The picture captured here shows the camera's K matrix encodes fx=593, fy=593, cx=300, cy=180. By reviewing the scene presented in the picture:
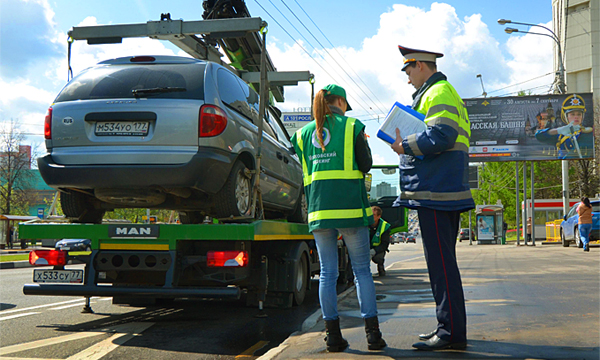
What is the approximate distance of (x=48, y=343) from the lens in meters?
5.17

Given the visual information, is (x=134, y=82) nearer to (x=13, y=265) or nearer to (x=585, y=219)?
(x=13, y=265)

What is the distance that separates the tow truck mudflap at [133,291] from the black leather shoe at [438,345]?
190 centimetres

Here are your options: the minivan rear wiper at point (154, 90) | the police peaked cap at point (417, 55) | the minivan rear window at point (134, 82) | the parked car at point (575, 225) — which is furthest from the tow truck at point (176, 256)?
the parked car at point (575, 225)

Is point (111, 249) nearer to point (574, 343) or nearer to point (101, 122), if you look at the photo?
point (101, 122)

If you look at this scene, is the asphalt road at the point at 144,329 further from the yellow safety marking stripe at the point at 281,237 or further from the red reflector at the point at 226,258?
the yellow safety marking stripe at the point at 281,237

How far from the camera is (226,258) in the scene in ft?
17.9

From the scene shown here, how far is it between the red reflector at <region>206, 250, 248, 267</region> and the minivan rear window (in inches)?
58.0

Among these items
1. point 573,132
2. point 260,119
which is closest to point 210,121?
point 260,119

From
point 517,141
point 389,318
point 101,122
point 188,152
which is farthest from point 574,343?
point 517,141

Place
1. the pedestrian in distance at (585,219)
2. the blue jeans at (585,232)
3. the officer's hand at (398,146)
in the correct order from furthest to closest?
the blue jeans at (585,232) < the pedestrian in distance at (585,219) < the officer's hand at (398,146)

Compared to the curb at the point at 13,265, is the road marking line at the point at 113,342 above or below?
above

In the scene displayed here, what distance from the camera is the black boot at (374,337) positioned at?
155 inches

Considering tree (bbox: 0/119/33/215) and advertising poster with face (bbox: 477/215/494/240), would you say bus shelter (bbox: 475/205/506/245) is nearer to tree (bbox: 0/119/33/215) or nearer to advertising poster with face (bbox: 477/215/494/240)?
advertising poster with face (bbox: 477/215/494/240)

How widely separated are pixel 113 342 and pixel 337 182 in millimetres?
2533
